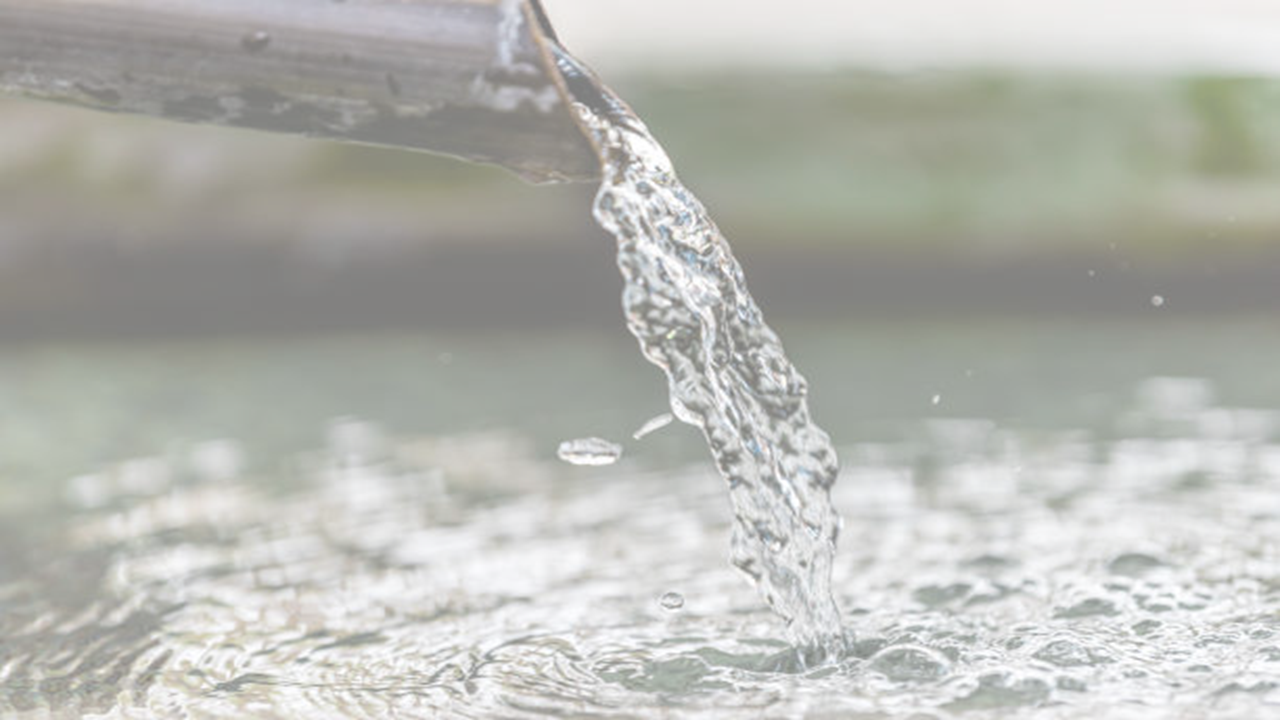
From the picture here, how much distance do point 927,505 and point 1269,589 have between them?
2.92 feet

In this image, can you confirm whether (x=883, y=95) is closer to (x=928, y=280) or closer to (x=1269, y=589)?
(x=928, y=280)

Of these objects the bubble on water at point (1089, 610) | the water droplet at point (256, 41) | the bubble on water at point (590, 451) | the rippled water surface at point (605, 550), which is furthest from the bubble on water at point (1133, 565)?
the water droplet at point (256, 41)

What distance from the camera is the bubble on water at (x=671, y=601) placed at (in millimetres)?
2837

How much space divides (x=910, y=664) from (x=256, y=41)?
1.20 meters

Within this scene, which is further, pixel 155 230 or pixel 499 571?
pixel 155 230

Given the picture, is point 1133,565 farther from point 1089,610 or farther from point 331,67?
point 331,67

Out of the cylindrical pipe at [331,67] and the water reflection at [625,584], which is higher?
the cylindrical pipe at [331,67]

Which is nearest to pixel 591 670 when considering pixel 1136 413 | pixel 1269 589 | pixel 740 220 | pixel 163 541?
pixel 1269 589

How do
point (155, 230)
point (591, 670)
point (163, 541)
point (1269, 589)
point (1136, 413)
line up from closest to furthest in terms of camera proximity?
point (591, 670)
point (1269, 589)
point (163, 541)
point (1136, 413)
point (155, 230)

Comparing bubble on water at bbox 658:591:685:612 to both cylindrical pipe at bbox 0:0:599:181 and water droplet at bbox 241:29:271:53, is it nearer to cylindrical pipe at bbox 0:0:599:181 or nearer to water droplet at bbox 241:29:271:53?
cylindrical pipe at bbox 0:0:599:181

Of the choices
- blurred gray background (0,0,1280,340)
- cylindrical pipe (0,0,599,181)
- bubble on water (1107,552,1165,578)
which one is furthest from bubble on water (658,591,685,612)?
blurred gray background (0,0,1280,340)

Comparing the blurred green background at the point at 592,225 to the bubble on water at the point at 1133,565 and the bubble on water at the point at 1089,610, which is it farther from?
the bubble on water at the point at 1089,610

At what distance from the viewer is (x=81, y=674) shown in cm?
259

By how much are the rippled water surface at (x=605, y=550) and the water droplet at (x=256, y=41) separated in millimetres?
879
